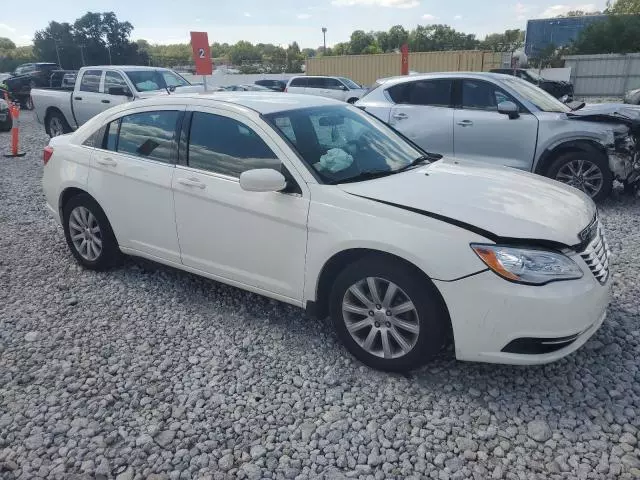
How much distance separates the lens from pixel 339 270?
10.6 ft

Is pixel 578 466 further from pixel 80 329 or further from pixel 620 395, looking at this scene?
pixel 80 329

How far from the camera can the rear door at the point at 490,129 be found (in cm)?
657

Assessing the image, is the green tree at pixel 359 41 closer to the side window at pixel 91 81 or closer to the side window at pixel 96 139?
the side window at pixel 91 81

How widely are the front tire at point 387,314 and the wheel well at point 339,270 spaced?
17mm

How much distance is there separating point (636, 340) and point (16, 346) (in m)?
4.25

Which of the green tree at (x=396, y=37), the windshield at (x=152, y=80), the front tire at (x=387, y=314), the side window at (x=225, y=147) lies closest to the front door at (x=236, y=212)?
the side window at (x=225, y=147)

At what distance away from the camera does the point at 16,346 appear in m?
3.61

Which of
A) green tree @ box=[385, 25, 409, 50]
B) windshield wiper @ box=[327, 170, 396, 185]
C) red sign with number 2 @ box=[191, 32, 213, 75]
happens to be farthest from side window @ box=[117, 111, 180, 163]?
green tree @ box=[385, 25, 409, 50]

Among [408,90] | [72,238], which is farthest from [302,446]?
[408,90]

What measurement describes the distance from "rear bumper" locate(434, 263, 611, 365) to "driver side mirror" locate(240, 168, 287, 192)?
1133 mm

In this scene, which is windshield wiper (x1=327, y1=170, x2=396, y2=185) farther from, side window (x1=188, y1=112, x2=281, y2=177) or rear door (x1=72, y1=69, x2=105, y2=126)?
rear door (x1=72, y1=69, x2=105, y2=126)

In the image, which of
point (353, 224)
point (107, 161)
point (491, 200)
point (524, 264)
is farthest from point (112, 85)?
point (524, 264)

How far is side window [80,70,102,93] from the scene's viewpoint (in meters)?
11.3

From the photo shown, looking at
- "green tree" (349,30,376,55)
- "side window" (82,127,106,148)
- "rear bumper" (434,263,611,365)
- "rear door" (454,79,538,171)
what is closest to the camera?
"rear bumper" (434,263,611,365)
